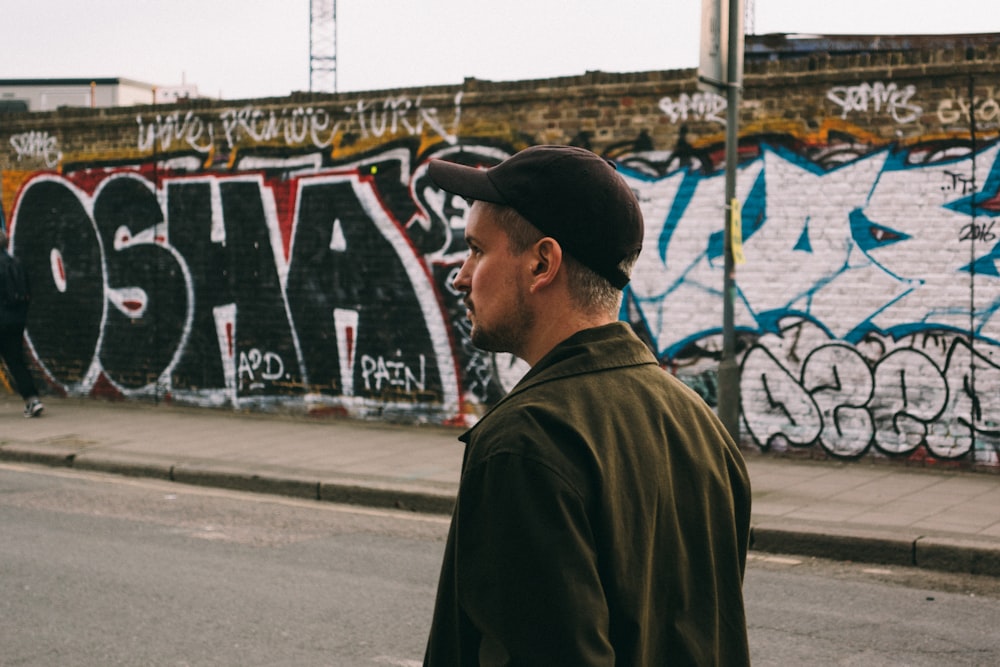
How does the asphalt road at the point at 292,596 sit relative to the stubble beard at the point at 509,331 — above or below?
below

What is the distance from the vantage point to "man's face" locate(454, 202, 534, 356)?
2.00 m

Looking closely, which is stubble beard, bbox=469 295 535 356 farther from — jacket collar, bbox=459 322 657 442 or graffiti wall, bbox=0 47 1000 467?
graffiti wall, bbox=0 47 1000 467

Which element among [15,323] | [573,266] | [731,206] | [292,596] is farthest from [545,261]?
[15,323]

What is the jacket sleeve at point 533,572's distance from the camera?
1.68 meters

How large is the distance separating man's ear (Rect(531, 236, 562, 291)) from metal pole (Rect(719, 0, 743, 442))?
24.4 feet

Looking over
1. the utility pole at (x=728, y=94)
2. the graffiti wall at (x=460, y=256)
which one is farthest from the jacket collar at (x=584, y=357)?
the graffiti wall at (x=460, y=256)

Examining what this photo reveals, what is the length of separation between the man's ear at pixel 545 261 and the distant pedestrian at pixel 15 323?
1292cm

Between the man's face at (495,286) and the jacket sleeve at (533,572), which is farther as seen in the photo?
the man's face at (495,286)

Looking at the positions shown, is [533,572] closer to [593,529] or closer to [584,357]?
[593,529]

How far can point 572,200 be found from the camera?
1.93 metres

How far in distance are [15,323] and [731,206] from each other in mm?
8643

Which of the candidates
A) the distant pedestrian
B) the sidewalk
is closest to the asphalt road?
the sidewalk

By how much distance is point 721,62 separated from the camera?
9.16 m

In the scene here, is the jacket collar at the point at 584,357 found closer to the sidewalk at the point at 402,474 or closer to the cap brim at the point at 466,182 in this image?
the cap brim at the point at 466,182
